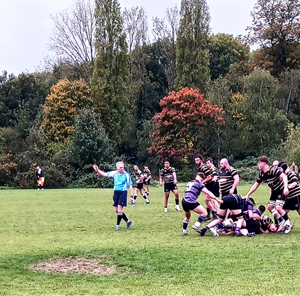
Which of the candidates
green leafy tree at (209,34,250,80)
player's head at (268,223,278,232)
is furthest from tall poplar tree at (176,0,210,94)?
player's head at (268,223,278,232)

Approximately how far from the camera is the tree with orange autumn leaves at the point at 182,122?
141 ft

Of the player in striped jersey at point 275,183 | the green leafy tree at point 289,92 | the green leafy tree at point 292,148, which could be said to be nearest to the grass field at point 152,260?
the player in striped jersey at point 275,183


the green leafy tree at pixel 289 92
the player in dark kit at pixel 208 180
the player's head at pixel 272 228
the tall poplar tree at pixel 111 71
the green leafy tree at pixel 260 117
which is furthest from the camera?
the tall poplar tree at pixel 111 71

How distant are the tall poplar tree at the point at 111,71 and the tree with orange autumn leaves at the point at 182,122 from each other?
5.41m

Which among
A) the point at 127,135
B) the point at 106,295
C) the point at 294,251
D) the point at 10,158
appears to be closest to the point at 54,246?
the point at 106,295

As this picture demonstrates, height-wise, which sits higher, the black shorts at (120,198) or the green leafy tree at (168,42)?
the green leafy tree at (168,42)

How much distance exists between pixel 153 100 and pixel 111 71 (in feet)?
26.9

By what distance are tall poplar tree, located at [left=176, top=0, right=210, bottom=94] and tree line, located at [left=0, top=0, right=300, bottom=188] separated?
101 mm

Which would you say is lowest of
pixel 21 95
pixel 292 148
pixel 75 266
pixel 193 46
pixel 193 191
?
pixel 75 266

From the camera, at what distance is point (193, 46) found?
4900 cm

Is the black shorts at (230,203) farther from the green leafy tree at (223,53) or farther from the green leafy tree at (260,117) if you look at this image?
the green leafy tree at (223,53)

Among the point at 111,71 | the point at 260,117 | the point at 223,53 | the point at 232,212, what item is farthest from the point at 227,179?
the point at 223,53

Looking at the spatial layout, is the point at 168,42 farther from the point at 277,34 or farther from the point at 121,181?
the point at 121,181

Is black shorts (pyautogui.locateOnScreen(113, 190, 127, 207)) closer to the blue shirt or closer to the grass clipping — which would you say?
the blue shirt
